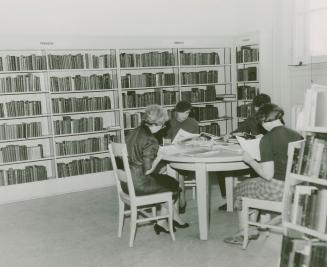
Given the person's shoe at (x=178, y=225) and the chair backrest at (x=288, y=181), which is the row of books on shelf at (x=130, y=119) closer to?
the person's shoe at (x=178, y=225)

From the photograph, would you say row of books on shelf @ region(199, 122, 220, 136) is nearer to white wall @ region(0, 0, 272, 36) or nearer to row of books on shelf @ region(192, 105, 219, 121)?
row of books on shelf @ region(192, 105, 219, 121)

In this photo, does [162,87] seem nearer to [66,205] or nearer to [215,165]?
[66,205]

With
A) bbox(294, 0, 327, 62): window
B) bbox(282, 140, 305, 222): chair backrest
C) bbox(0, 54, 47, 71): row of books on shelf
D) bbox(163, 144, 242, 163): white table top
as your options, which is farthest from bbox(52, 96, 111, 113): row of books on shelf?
bbox(282, 140, 305, 222): chair backrest

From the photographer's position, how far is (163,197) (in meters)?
3.76

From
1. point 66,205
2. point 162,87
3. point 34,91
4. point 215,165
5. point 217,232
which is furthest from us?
point 162,87

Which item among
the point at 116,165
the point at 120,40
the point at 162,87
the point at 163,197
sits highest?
the point at 120,40

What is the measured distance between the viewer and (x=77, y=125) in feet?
20.2

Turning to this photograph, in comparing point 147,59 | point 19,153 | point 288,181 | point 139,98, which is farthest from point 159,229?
point 147,59

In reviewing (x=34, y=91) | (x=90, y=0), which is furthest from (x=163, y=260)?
(x=90, y=0)

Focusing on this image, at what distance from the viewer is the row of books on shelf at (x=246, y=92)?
275 inches

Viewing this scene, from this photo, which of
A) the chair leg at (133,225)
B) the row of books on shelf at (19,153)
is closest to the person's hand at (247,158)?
the chair leg at (133,225)

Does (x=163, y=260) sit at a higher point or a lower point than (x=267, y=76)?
lower

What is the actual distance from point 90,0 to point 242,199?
14.4 ft

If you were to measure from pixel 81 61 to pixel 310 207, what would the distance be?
14.9 feet
